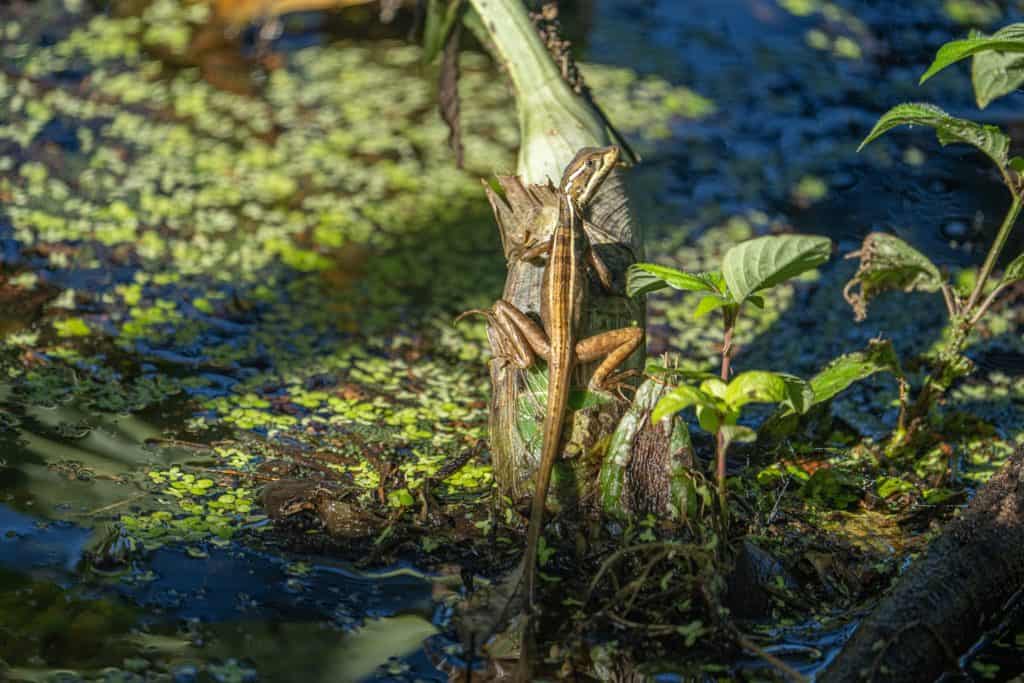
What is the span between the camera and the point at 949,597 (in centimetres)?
266

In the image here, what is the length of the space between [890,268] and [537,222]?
130 centimetres

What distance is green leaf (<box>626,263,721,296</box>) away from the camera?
273 centimetres

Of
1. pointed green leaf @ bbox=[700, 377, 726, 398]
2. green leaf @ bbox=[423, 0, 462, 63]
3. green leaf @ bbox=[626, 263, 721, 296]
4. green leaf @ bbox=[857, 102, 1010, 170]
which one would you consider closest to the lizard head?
green leaf @ bbox=[626, 263, 721, 296]

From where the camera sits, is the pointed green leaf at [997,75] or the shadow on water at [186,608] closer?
the shadow on water at [186,608]

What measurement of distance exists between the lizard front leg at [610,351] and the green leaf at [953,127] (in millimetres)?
894

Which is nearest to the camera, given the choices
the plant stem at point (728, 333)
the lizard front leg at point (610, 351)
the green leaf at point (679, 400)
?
the green leaf at point (679, 400)

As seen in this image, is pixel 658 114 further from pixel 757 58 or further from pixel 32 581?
pixel 32 581

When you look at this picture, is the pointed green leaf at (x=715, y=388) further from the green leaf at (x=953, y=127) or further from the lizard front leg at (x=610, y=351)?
the green leaf at (x=953, y=127)

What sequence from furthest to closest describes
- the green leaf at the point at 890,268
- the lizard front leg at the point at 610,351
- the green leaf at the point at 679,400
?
the green leaf at the point at 890,268, the lizard front leg at the point at 610,351, the green leaf at the point at 679,400

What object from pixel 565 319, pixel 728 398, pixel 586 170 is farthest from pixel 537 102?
pixel 728 398

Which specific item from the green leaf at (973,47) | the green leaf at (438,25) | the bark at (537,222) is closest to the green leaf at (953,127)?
the green leaf at (973,47)

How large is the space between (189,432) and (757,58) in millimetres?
4802

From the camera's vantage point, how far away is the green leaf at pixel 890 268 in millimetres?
3564

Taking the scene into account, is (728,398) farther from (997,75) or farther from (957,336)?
(997,75)
